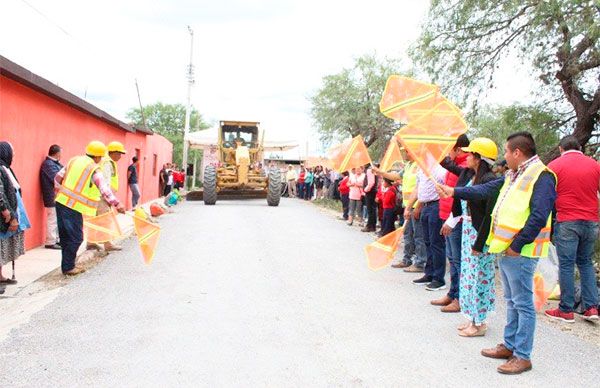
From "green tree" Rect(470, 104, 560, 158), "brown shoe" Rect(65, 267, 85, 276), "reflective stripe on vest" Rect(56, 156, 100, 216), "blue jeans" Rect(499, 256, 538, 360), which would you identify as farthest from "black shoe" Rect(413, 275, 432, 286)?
"green tree" Rect(470, 104, 560, 158)

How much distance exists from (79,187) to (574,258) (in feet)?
19.6

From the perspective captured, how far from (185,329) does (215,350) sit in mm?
664

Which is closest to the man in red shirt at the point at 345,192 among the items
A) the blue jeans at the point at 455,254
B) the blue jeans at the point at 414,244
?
the blue jeans at the point at 414,244

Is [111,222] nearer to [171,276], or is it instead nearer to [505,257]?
[171,276]

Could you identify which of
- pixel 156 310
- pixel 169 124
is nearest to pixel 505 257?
pixel 156 310

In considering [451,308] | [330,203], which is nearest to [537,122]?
[451,308]

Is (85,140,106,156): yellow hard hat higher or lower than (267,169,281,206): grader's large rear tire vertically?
higher

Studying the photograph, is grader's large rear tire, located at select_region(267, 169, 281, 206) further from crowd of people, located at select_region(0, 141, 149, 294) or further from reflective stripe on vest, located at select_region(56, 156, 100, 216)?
reflective stripe on vest, located at select_region(56, 156, 100, 216)

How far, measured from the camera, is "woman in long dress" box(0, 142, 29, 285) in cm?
640

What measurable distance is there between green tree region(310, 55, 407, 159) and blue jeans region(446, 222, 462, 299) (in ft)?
76.5

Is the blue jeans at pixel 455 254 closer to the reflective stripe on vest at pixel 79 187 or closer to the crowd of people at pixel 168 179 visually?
the reflective stripe on vest at pixel 79 187

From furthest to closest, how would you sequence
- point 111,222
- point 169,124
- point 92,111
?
point 169,124
point 92,111
point 111,222

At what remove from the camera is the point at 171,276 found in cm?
773

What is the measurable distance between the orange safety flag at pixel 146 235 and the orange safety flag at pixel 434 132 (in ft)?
Answer: 11.7
